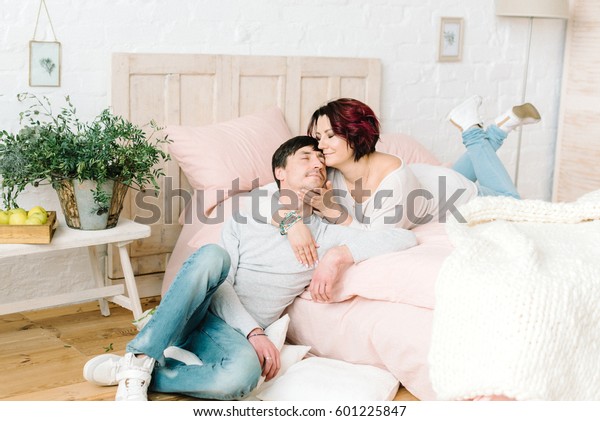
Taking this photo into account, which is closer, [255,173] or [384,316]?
[384,316]

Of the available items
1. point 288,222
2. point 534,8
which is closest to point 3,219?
point 288,222

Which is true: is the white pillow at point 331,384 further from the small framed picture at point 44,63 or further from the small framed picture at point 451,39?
the small framed picture at point 451,39

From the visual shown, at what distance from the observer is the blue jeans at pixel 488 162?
2932mm

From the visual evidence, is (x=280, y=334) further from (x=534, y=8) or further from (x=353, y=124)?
(x=534, y=8)

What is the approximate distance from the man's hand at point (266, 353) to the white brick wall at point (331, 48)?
3.47ft

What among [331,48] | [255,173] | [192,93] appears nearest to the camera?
[255,173]

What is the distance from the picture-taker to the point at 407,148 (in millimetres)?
3273

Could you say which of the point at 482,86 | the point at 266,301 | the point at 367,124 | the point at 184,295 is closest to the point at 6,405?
the point at 184,295

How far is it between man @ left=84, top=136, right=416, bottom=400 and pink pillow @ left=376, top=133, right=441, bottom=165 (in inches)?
35.2

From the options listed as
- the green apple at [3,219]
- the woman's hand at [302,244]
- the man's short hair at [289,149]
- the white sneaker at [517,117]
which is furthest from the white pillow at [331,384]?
the white sneaker at [517,117]

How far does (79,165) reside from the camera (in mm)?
2445

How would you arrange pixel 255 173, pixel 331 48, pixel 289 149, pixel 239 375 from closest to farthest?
pixel 239 375
pixel 289 149
pixel 255 173
pixel 331 48

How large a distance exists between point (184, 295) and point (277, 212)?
0.41 m

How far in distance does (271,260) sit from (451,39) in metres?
1.91
